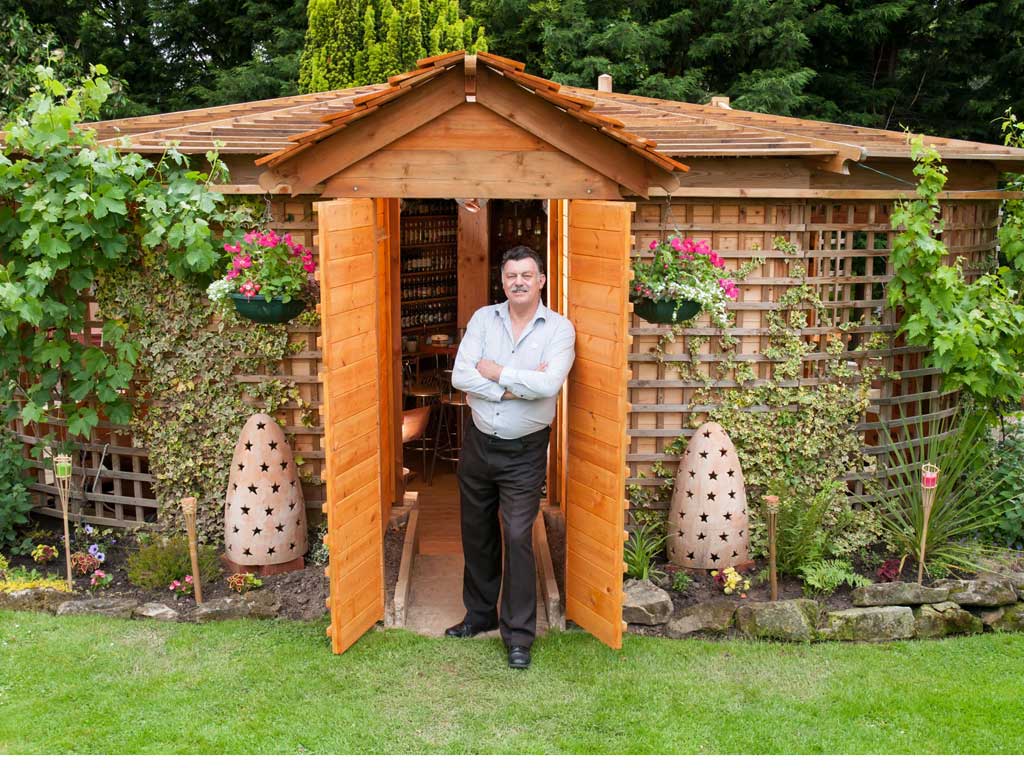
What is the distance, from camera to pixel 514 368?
516 centimetres

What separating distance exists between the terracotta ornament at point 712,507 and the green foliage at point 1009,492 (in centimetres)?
181

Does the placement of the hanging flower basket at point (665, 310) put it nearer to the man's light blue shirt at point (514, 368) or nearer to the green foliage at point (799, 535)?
the man's light blue shirt at point (514, 368)

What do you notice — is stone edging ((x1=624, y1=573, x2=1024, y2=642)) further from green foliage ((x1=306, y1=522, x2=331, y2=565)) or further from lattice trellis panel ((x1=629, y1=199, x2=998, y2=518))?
green foliage ((x1=306, y1=522, x2=331, y2=565))

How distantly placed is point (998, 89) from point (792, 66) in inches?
132

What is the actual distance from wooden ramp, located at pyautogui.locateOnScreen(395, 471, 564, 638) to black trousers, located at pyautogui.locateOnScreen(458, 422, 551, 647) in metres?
0.39

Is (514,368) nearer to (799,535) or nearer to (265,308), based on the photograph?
(265,308)

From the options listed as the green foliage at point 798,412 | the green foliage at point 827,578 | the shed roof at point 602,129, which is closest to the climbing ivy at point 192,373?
the shed roof at point 602,129

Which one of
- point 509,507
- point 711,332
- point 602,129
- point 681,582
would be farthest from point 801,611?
point 602,129

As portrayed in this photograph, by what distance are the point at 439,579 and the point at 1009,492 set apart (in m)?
3.98

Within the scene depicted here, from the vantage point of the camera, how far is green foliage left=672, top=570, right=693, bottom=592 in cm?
619

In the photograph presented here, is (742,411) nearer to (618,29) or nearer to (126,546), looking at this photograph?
(126,546)

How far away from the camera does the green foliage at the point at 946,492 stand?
6414 millimetres

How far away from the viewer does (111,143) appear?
6.58 m

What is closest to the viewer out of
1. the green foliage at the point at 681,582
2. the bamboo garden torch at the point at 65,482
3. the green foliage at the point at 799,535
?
the bamboo garden torch at the point at 65,482
